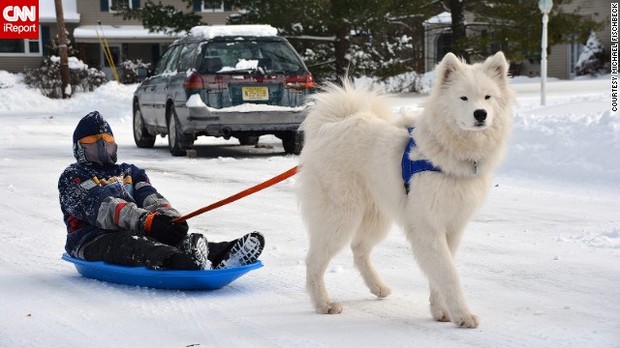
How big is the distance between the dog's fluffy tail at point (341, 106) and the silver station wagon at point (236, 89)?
24.2 ft

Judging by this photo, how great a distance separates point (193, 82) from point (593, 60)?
29345 mm

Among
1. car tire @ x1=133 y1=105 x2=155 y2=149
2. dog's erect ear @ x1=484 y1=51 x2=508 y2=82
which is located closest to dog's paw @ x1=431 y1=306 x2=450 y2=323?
dog's erect ear @ x1=484 y1=51 x2=508 y2=82

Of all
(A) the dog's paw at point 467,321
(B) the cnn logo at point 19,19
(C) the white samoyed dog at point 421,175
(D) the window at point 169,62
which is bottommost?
(A) the dog's paw at point 467,321

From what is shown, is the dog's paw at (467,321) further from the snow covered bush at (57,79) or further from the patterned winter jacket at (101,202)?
the snow covered bush at (57,79)

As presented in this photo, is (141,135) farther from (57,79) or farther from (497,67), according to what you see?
(57,79)

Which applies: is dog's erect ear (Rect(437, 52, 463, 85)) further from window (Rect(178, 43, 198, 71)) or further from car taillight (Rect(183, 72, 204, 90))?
window (Rect(178, 43, 198, 71))

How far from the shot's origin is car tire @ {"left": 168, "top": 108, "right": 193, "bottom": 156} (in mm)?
14328

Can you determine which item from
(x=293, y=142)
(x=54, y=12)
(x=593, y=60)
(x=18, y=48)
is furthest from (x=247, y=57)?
(x=18, y=48)

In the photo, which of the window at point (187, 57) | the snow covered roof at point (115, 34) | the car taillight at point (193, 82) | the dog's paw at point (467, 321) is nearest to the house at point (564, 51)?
the snow covered roof at point (115, 34)

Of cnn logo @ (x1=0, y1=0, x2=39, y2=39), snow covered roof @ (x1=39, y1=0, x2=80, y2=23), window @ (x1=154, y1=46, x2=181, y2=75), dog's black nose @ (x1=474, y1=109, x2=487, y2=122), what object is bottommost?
dog's black nose @ (x1=474, y1=109, x2=487, y2=122)

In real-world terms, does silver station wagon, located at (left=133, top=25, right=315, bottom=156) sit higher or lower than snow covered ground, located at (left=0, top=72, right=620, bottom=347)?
higher

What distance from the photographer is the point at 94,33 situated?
47.8 metres

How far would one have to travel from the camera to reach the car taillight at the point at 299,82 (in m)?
14.1

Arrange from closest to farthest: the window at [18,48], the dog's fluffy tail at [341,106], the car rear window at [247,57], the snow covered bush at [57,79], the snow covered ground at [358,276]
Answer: the snow covered ground at [358,276]
the dog's fluffy tail at [341,106]
the car rear window at [247,57]
the snow covered bush at [57,79]
the window at [18,48]
